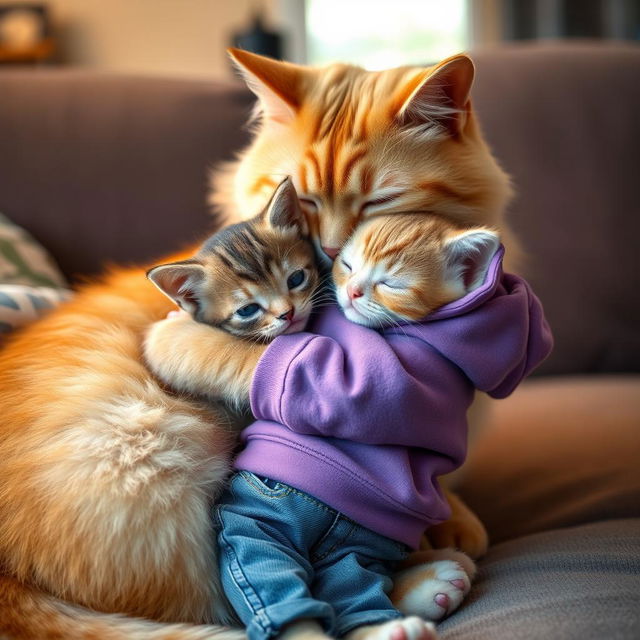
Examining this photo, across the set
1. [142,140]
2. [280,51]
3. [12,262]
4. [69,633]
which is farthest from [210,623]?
[280,51]

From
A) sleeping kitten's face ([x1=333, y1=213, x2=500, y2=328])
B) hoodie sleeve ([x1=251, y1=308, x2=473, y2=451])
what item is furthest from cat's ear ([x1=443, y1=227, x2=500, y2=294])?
hoodie sleeve ([x1=251, y1=308, x2=473, y2=451])

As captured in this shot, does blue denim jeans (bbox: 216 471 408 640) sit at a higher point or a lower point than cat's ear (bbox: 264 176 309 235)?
lower

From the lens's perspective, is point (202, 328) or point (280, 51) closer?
point (202, 328)

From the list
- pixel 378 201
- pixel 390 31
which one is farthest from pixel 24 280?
pixel 390 31

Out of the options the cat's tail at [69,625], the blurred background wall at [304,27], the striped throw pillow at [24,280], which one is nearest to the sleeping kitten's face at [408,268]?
the cat's tail at [69,625]

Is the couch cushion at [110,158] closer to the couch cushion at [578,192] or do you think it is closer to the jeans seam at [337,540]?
the couch cushion at [578,192]

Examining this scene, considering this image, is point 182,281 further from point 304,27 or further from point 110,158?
point 304,27

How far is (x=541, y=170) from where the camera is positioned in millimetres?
1947

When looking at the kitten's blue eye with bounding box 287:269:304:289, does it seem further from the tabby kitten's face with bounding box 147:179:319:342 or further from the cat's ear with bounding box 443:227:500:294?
the cat's ear with bounding box 443:227:500:294

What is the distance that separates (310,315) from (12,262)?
78 cm

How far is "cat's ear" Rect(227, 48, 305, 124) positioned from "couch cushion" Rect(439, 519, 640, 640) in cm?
82

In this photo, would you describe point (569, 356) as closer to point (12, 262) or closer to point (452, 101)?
point (452, 101)

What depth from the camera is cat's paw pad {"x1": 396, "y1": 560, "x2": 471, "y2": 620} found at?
0.97 metres

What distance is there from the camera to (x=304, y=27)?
325 centimetres
